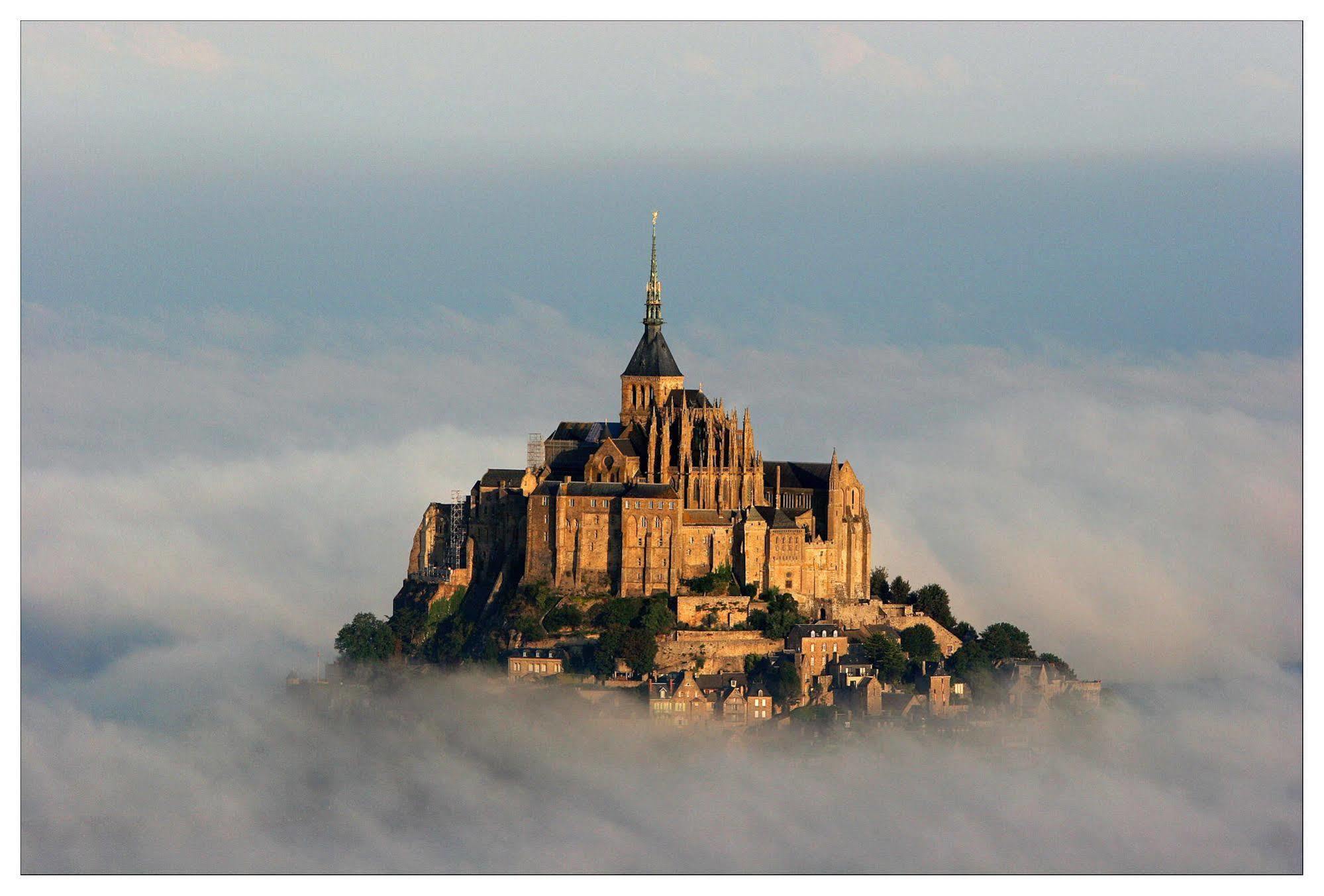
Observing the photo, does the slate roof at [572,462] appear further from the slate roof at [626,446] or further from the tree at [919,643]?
the tree at [919,643]

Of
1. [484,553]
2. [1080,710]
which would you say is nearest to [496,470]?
[484,553]

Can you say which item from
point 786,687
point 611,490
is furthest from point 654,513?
point 786,687

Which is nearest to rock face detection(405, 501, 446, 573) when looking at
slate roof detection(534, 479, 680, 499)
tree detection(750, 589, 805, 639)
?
slate roof detection(534, 479, 680, 499)

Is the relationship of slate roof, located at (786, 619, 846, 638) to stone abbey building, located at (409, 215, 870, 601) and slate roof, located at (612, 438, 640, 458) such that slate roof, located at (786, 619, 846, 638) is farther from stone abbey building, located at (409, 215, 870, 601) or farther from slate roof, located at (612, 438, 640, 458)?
slate roof, located at (612, 438, 640, 458)

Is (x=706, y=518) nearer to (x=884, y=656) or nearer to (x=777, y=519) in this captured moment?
(x=777, y=519)

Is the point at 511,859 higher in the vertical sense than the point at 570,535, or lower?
lower

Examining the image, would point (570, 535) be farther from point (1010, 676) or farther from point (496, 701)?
point (1010, 676)

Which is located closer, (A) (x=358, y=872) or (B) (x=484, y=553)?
(A) (x=358, y=872)
